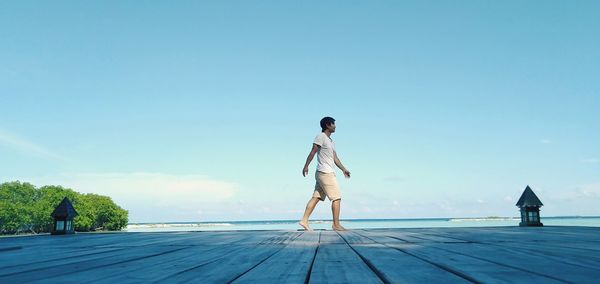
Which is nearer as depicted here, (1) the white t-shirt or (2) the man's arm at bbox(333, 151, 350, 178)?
(1) the white t-shirt

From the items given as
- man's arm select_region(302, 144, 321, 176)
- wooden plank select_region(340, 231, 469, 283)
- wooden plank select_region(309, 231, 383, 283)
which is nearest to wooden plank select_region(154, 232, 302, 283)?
wooden plank select_region(309, 231, 383, 283)

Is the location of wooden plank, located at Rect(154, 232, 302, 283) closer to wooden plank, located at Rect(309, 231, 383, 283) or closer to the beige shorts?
Result: wooden plank, located at Rect(309, 231, 383, 283)

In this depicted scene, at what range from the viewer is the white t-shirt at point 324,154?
310 inches

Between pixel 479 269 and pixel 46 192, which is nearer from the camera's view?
pixel 479 269

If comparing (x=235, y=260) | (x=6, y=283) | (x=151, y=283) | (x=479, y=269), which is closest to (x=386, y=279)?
(x=479, y=269)

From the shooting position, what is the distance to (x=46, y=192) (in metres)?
64.4

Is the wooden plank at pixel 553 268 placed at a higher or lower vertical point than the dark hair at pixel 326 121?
lower

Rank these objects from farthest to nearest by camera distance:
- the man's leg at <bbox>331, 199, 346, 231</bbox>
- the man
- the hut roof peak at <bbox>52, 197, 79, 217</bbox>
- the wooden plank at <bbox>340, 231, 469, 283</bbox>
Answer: the hut roof peak at <bbox>52, 197, 79, 217</bbox> < the man < the man's leg at <bbox>331, 199, 346, 231</bbox> < the wooden plank at <bbox>340, 231, 469, 283</bbox>

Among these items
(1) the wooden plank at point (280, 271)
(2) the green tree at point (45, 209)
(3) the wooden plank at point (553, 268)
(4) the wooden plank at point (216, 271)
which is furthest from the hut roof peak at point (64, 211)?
(2) the green tree at point (45, 209)

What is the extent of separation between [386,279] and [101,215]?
7261 centimetres

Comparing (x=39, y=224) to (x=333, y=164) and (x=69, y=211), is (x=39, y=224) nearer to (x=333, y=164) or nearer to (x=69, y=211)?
(x=69, y=211)

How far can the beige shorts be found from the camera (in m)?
7.70

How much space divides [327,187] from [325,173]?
0.87 ft

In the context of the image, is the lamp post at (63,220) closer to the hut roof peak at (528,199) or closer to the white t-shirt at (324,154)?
the white t-shirt at (324,154)
